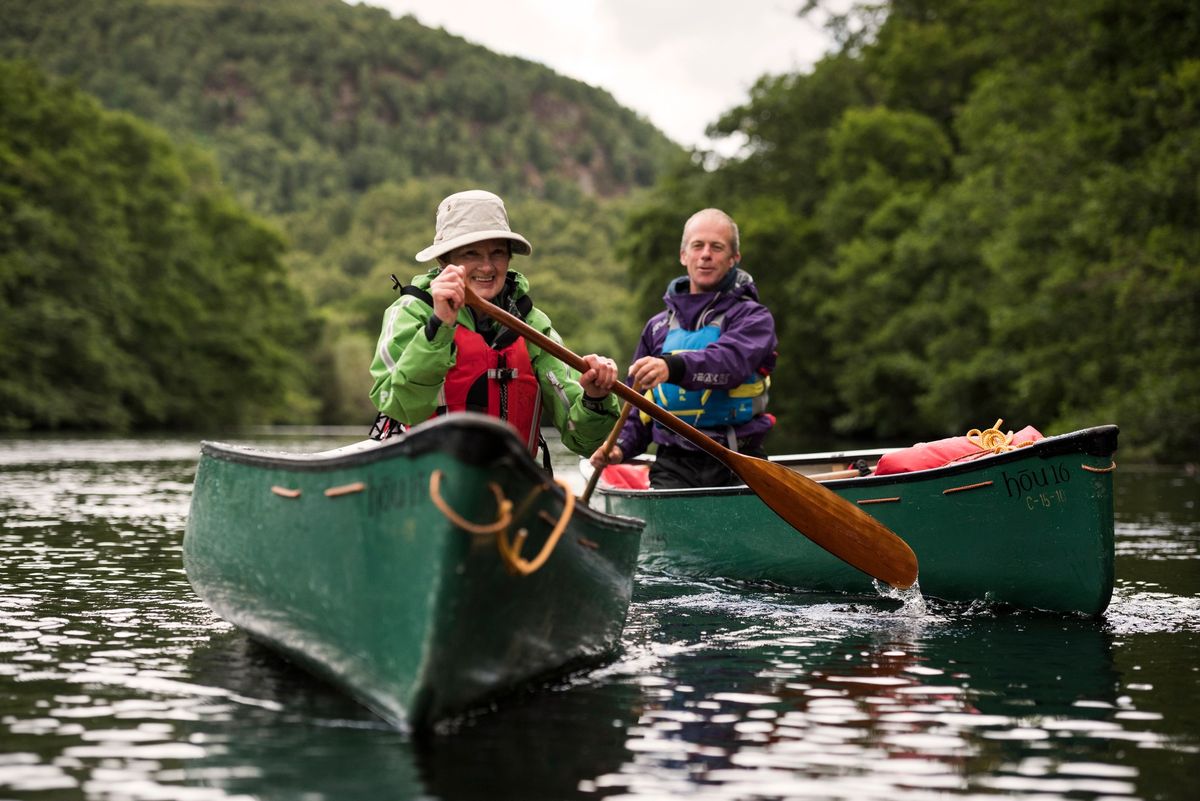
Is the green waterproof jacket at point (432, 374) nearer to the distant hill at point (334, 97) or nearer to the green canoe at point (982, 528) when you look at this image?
the green canoe at point (982, 528)

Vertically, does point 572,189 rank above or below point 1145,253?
above

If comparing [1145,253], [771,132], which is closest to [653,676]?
[1145,253]

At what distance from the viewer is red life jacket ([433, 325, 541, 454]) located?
6051mm

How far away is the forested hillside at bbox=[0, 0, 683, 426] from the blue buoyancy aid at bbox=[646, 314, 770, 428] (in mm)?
78318

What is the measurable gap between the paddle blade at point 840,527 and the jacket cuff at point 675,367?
856 millimetres

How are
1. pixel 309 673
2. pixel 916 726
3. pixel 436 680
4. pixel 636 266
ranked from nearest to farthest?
pixel 436 680 → pixel 916 726 → pixel 309 673 → pixel 636 266

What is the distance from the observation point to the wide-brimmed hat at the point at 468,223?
583 centimetres

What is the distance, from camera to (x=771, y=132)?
4541cm

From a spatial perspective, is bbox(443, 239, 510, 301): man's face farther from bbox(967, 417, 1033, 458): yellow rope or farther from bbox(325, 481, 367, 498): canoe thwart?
bbox(967, 417, 1033, 458): yellow rope

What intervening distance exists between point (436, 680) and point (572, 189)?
123 m

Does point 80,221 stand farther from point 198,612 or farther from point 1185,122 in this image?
point 198,612

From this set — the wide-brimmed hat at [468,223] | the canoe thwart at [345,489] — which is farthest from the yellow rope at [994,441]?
the canoe thwart at [345,489]

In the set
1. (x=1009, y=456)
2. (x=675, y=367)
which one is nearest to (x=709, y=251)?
(x=675, y=367)

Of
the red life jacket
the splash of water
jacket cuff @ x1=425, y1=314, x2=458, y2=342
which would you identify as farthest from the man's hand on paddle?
the splash of water
